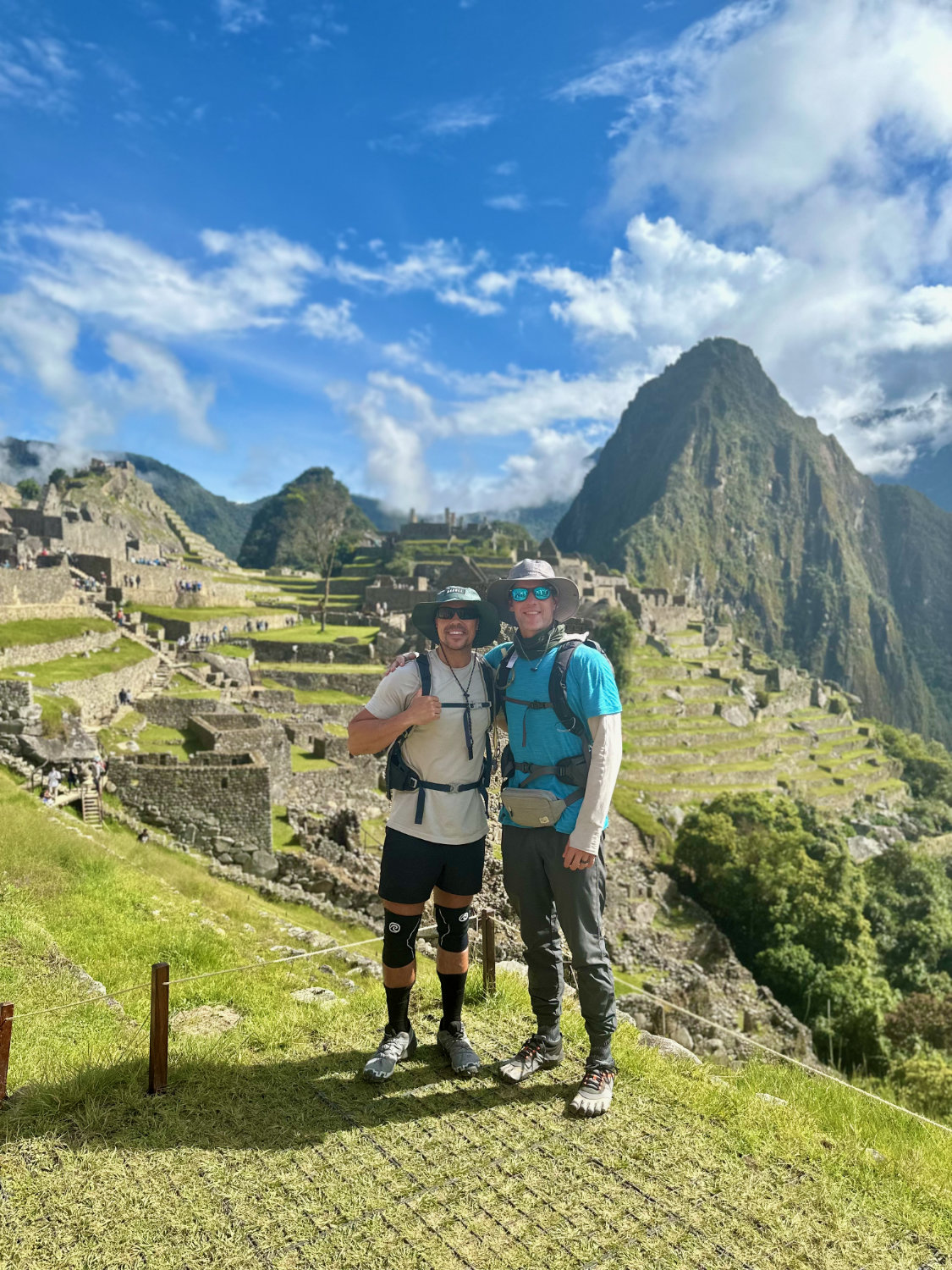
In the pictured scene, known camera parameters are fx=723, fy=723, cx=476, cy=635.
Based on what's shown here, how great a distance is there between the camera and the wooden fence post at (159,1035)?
3607mm

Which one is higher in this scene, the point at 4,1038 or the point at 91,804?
the point at 4,1038

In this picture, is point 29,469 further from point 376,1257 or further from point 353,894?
point 376,1257

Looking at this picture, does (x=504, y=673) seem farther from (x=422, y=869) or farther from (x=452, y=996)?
(x=452, y=996)

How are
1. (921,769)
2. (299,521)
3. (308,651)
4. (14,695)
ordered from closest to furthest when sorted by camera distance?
(14,695)
(308,651)
(921,769)
(299,521)

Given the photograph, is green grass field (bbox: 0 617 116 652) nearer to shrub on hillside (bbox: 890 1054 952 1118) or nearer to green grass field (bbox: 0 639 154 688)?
green grass field (bbox: 0 639 154 688)

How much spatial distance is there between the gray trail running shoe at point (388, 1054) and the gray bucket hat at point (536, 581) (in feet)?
8.34

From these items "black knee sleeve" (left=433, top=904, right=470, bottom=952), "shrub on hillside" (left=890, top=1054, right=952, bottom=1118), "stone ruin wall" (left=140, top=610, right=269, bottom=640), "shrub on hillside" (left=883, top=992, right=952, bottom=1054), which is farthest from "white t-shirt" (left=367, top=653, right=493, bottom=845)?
"stone ruin wall" (left=140, top=610, right=269, bottom=640)

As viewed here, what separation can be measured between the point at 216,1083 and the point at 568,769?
8.13 ft

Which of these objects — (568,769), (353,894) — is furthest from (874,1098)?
(353,894)

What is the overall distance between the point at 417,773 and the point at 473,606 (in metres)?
0.96

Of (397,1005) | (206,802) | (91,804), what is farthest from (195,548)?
(397,1005)

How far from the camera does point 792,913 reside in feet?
79.7

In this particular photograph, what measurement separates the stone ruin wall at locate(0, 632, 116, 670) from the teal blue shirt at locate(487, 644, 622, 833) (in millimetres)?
19557

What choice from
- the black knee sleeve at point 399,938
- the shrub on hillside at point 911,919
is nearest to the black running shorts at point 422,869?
the black knee sleeve at point 399,938
